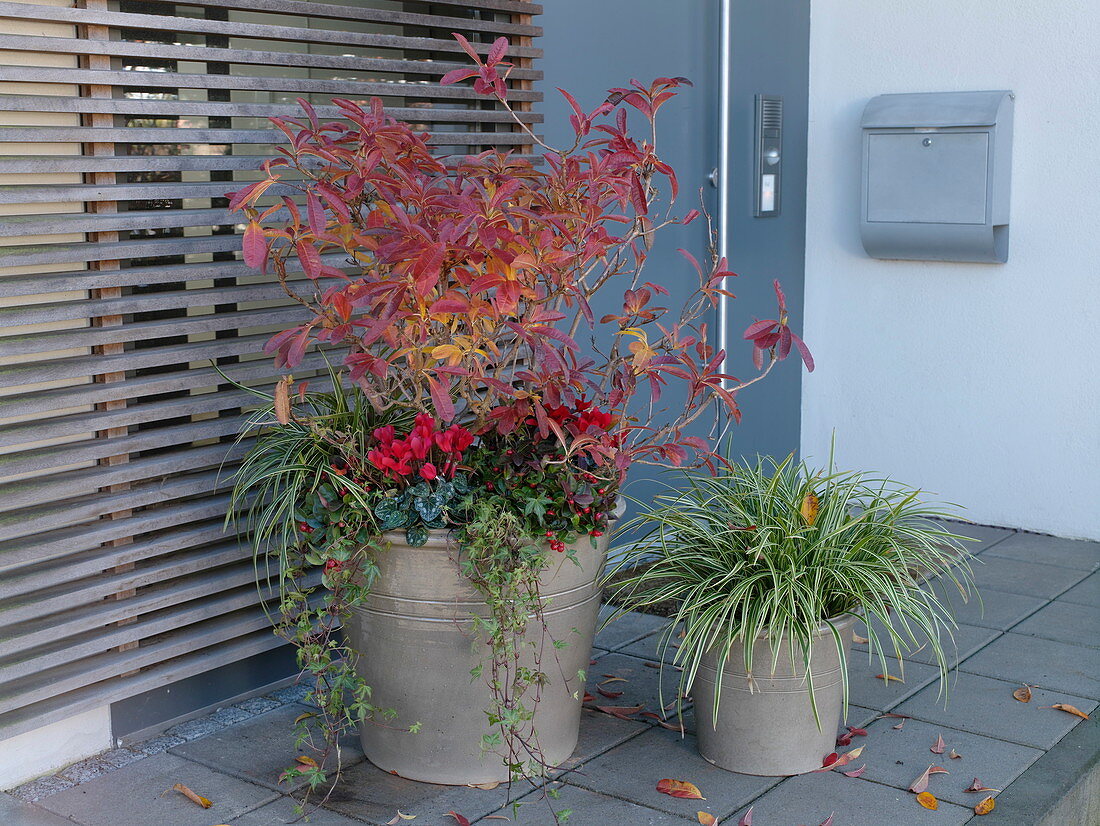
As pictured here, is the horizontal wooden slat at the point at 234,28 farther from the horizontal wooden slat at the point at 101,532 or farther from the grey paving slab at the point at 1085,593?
the grey paving slab at the point at 1085,593

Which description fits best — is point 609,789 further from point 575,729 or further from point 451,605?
point 451,605

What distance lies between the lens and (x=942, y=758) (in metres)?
2.81

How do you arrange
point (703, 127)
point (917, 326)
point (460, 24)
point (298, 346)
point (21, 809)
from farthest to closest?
point (917, 326) → point (703, 127) → point (460, 24) → point (21, 809) → point (298, 346)

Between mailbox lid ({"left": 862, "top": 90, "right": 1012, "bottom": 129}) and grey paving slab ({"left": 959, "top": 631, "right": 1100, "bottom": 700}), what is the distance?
208 centimetres

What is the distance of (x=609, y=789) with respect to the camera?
267 centimetres

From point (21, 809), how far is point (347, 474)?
104 cm

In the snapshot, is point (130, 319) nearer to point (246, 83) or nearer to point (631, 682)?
point (246, 83)

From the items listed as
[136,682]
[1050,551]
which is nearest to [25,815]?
[136,682]

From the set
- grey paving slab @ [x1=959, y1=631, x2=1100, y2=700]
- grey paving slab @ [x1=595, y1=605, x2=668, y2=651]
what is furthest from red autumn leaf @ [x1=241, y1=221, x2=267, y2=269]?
grey paving slab @ [x1=959, y1=631, x2=1100, y2=700]

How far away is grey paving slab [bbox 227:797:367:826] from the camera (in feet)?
8.26

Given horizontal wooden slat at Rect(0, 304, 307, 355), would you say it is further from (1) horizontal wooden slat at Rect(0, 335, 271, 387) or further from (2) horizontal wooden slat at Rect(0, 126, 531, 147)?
(2) horizontal wooden slat at Rect(0, 126, 531, 147)

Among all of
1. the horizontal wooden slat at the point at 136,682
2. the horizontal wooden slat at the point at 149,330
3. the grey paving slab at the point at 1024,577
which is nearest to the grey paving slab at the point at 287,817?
the horizontal wooden slat at the point at 136,682

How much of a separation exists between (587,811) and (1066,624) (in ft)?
6.47

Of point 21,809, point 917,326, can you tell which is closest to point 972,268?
point 917,326
